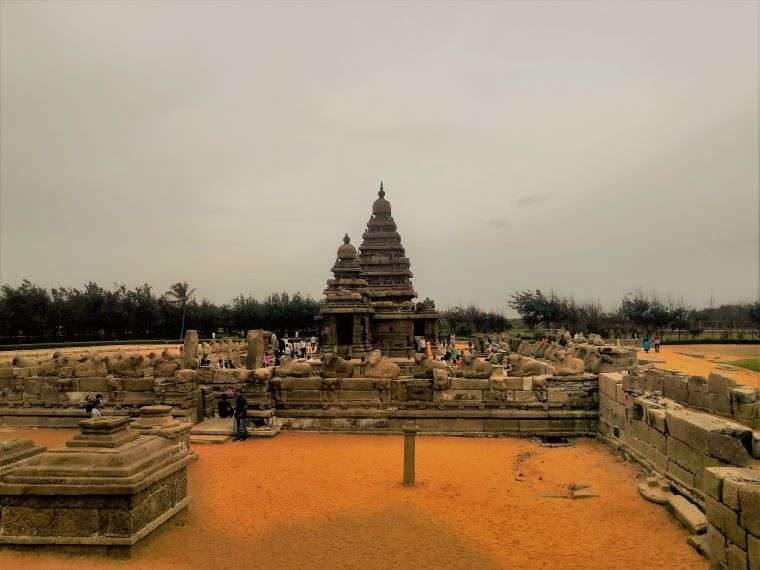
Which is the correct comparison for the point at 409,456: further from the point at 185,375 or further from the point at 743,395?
the point at 185,375

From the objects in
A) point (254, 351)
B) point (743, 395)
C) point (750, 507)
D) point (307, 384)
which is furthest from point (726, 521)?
point (254, 351)

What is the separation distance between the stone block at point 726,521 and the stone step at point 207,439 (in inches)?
377

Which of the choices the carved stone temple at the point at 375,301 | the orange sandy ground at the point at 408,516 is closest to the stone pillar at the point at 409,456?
the orange sandy ground at the point at 408,516

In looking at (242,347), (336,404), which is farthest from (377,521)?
(242,347)

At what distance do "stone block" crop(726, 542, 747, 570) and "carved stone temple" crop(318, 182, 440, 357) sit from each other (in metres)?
24.9

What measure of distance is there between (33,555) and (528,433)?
9614mm

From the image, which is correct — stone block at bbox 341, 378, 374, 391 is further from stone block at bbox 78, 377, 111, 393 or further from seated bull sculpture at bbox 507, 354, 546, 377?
stone block at bbox 78, 377, 111, 393

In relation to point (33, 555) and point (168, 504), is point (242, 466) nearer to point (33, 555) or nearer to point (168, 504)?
point (168, 504)

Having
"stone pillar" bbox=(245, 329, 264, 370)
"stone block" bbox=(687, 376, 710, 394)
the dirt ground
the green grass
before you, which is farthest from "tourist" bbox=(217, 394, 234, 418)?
the green grass

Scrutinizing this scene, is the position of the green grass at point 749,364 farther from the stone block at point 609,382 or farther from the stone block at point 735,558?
the stone block at point 735,558

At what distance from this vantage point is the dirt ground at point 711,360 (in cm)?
2374

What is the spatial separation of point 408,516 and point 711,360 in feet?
95.9

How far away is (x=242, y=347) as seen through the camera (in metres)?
38.3

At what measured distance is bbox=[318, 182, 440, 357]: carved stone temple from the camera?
31.8 metres
